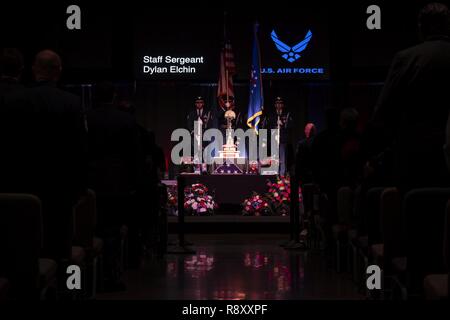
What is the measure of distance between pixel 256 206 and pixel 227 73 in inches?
97.1

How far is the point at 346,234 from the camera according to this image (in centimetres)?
573

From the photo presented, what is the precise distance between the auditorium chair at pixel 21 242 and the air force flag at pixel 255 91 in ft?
30.7

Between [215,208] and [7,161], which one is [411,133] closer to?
[7,161]

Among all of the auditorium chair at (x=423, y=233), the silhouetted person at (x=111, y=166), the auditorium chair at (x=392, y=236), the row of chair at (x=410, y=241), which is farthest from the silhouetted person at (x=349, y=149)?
the auditorium chair at (x=423, y=233)

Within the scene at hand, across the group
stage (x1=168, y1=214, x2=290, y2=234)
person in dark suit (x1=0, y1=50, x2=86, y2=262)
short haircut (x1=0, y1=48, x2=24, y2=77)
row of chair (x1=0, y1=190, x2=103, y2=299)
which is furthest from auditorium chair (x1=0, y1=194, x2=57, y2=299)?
stage (x1=168, y1=214, x2=290, y2=234)

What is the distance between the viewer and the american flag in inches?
481

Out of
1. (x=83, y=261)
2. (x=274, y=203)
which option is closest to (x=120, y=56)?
(x=274, y=203)

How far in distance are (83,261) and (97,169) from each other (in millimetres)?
1149

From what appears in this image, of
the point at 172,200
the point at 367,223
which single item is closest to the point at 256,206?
the point at 172,200

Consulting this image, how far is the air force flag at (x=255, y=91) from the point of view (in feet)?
40.3

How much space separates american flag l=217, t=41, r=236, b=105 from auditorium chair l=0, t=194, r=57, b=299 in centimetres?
922

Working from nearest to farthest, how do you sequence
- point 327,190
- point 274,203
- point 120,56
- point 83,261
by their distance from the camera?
1. point 83,261
2. point 327,190
3. point 274,203
4. point 120,56

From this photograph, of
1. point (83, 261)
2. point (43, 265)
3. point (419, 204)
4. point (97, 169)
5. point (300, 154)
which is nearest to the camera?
point (419, 204)

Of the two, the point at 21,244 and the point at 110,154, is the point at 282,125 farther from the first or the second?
the point at 21,244
